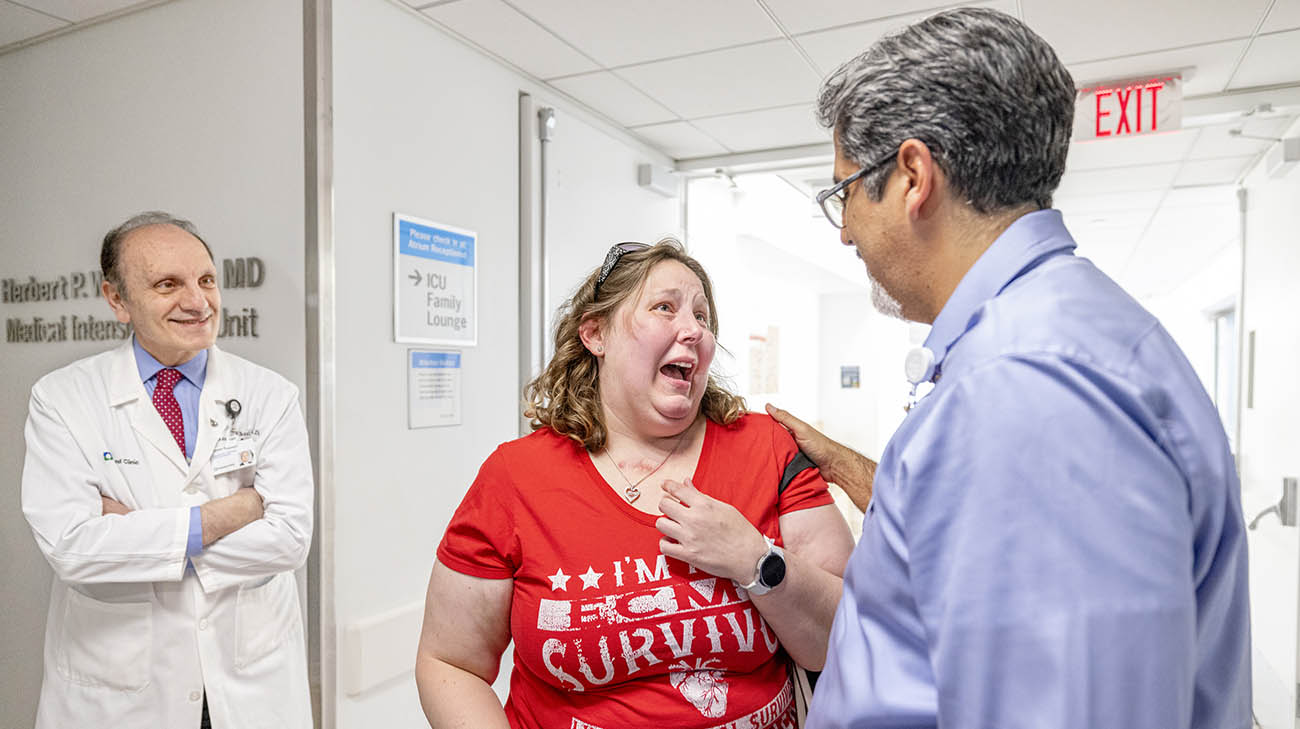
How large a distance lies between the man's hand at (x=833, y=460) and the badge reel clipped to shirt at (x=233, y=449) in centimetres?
131

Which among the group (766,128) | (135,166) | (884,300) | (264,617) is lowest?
(264,617)

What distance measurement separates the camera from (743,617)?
1370 mm

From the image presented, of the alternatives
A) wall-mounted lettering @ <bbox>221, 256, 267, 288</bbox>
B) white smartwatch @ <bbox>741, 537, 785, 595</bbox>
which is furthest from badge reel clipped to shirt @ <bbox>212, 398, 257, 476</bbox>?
white smartwatch @ <bbox>741, 537, 785, 595</bbox>

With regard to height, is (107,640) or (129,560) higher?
(129,560)

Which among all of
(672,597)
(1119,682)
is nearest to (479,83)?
(672,597)

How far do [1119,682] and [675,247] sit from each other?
1204mm

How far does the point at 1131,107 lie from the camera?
11.0 feet

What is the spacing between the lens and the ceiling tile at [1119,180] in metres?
4.80

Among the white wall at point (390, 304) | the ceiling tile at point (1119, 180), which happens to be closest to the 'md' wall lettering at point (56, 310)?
the white wall at point (390, 304)

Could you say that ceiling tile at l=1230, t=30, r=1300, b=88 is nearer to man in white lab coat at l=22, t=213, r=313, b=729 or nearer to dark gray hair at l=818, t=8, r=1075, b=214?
dark gray hair at l=818, t=8, r=1075, b=214

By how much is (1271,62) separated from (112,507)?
410 cm

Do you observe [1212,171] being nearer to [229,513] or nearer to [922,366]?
[922,366]

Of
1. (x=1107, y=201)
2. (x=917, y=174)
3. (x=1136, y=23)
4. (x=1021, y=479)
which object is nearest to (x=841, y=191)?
(x=917, y=174)

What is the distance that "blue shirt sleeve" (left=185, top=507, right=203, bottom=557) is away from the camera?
6.19 ft
